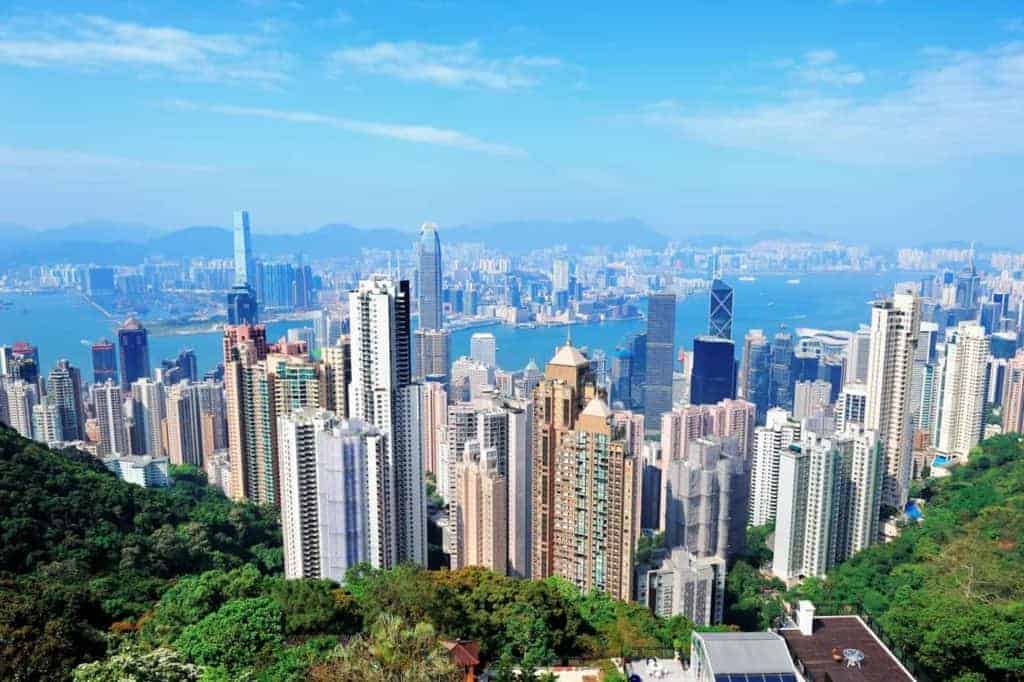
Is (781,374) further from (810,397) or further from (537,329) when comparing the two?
(537,329)

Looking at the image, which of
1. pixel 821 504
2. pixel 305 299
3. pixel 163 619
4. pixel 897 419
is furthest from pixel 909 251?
pixel 163 619

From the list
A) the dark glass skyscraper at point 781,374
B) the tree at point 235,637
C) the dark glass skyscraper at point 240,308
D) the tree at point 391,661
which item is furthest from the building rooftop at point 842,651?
the dark glass skyscraper at point 240,308

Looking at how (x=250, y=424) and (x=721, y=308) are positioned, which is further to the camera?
(x=721, y=308)

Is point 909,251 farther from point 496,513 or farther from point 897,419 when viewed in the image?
point 496,513

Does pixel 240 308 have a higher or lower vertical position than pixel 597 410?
lower

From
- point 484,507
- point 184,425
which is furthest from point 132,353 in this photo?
point 484,507

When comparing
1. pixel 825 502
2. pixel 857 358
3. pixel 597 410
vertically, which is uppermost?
pixel 597 410

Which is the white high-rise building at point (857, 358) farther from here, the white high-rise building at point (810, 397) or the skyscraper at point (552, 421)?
the skyscraper at point (552, 421)
